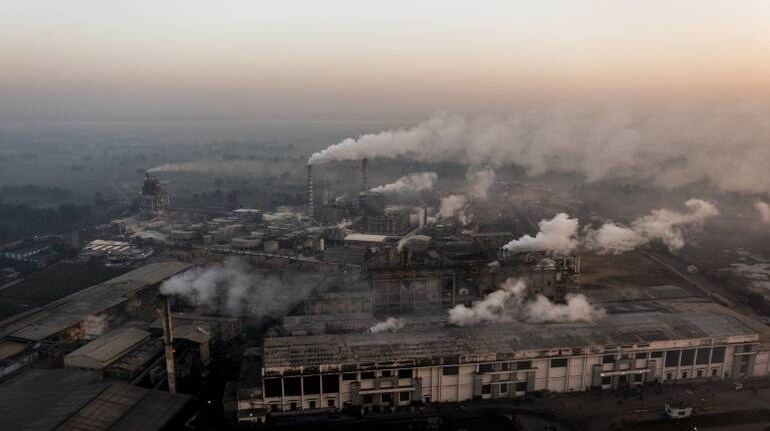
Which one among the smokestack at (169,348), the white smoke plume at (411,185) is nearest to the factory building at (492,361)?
the smokestack at (169,348)

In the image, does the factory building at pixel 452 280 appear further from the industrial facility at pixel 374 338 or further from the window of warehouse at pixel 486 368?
the window of warehouse at pixel 486 368

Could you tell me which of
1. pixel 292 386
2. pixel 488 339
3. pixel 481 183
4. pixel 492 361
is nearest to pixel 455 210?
pixel 481 183

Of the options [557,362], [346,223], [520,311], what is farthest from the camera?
[346,223]

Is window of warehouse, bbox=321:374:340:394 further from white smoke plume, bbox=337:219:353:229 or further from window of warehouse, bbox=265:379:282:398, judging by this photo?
white smoke plume, bbox=337:219:353:229

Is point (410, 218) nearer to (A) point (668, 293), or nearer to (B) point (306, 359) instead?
(A) point (668, 293)

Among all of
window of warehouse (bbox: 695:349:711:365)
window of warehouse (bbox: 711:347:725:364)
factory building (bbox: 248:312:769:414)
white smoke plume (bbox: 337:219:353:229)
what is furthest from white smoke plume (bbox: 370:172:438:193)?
window of warehouse (bbox: 711:347:725:364)

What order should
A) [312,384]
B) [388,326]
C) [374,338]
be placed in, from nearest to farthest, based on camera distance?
1. [312,384]
2. [374,338]
3. [388,326]

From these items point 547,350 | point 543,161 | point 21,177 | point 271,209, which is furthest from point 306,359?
point 21,177

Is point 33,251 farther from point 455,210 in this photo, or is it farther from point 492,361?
point 492,361
